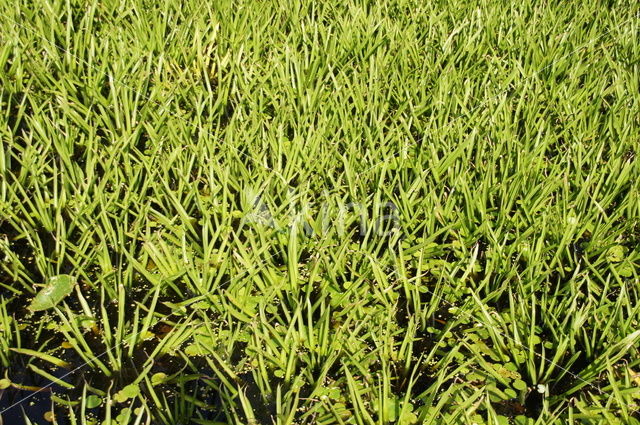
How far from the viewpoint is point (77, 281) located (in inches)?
59.4

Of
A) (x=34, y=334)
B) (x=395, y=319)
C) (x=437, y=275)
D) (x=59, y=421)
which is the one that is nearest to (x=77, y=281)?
(x=34, y=334)

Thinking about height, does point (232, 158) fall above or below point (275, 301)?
above

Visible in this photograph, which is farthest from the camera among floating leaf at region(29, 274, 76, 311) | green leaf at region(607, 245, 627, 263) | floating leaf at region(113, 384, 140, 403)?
green leaf at region(607, 245, 627, 263)

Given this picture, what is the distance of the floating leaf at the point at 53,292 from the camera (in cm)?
139

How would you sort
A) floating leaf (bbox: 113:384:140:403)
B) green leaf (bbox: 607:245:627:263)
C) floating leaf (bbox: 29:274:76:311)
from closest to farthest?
1. floating leaf (bbox: 113:384:140:403)
2. floating leaf (bbox: 29:274:76:311)
3. green leaf (bbox: 607:245:627:263)

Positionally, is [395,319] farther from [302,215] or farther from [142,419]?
[142,419]

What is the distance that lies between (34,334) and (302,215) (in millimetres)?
652

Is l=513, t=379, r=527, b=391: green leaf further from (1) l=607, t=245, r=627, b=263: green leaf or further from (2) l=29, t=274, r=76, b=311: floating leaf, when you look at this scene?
(2) l=29, t=274, r=76, b=311: floating leaf

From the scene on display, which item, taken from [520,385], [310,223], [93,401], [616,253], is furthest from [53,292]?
[616,253]

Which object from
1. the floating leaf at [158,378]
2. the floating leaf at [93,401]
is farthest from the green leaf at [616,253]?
the floating leaf at [93,401]

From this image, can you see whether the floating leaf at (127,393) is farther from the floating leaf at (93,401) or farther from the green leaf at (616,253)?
the green leaf at (616,253)

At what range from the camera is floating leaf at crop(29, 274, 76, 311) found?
139 cm

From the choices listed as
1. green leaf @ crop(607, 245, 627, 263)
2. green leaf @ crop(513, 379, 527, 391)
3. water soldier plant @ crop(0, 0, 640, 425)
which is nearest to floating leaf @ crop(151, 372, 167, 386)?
water soldier plant @ crop(0, 0, 640, 425)

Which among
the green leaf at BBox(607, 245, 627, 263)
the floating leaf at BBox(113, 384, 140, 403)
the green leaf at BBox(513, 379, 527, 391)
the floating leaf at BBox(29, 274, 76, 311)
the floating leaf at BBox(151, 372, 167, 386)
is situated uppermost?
the green leaf at BBox(607, 245, 627, 263)
